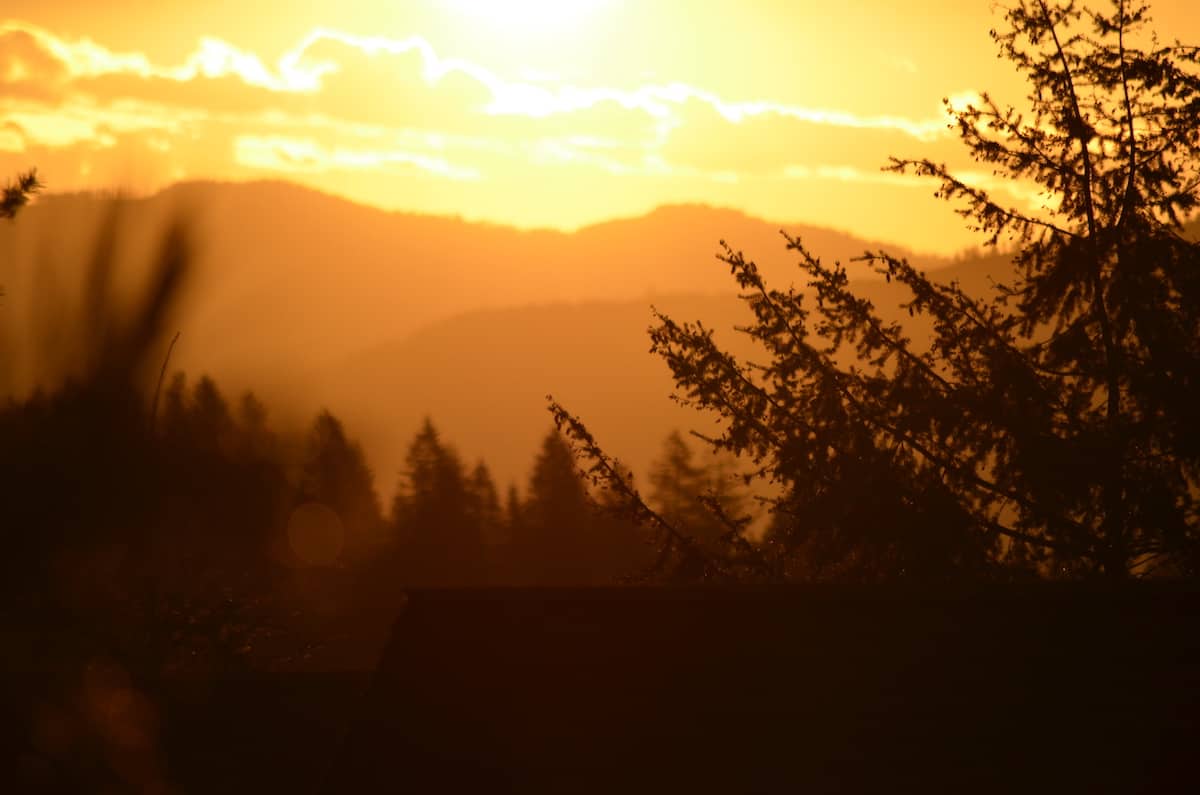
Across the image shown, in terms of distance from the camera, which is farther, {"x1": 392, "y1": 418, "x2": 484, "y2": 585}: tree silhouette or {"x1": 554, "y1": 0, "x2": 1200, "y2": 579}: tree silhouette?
{"x1": 392, "y1": 418, "x2": 484, "y2": 585}: tree silhouette

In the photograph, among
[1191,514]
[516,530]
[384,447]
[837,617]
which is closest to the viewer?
[837,617]

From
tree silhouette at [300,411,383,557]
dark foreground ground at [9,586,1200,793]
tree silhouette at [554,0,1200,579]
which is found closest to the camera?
dark foreground ground at [9,586,1200,793]

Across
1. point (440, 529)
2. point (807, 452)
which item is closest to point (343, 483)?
point (440, 529)

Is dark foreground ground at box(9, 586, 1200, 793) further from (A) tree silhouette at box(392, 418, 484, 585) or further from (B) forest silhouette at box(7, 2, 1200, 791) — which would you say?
(A) tree silhouette at box(392, 418, 484, 585)

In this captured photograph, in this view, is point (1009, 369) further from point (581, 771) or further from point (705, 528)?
point (705, 528)

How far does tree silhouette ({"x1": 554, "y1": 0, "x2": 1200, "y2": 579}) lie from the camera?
53.9 feet

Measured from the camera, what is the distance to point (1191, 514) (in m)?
16.4

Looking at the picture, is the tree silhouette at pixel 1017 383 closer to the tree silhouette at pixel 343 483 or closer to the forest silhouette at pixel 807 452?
the forest silhouette at pixel 807 452

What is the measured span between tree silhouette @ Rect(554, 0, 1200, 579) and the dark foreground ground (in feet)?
20.8

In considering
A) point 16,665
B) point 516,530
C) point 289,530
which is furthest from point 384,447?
point 16,665

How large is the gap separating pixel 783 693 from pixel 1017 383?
30.3ft

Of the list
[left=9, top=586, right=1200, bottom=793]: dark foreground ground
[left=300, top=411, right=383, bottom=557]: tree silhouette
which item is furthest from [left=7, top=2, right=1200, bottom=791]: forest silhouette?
[left=300, top=411, right=383, bottom=557]: tree silhouette

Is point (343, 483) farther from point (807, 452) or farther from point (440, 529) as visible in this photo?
point (807, 452)

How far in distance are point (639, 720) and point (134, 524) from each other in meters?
6.12
